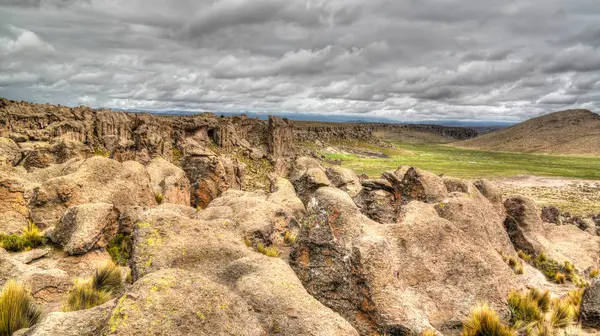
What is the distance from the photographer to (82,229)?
44.0 ft


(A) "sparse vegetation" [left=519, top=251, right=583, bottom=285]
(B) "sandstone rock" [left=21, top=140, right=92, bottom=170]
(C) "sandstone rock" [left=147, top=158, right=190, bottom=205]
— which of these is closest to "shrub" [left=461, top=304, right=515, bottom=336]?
(A) "sparse vegetation" [left=519, top=251, right=583, bottom=285]

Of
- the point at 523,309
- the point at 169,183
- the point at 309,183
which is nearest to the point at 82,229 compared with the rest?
the point at 169,183

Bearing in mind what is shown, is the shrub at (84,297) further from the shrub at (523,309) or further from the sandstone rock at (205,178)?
the sandstone rock at (205,178)

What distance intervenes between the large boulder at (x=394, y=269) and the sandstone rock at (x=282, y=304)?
227 cm

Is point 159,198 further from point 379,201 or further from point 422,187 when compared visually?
point 422,187

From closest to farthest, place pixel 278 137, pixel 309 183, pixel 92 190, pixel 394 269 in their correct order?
pixel 394 269 → pixel 92 190 → pixel 309 183 → pixel 278 137

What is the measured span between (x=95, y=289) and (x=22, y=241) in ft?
20.7

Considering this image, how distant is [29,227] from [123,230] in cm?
397

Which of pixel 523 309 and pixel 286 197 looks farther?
pixel 286 197

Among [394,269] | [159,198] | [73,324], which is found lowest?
[159,198]

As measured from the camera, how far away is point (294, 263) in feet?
42.1

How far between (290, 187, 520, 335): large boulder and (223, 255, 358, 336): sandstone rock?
227 centimetres

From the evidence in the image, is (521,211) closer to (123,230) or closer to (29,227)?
(123,230)

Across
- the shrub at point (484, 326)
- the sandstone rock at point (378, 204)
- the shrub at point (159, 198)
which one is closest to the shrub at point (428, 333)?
the shrub at point (484, 326)
